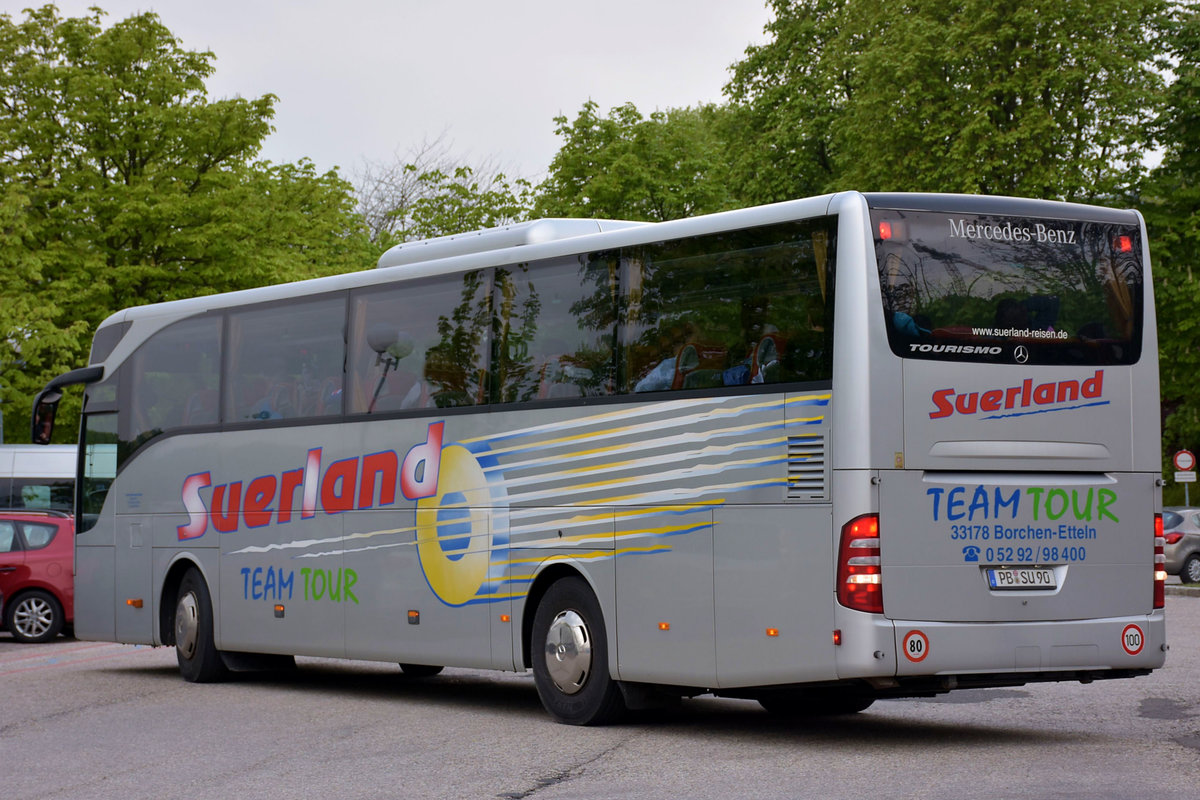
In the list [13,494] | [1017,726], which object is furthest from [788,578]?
[13,494]

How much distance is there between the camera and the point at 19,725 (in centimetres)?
1330

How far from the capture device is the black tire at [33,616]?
23.6 m

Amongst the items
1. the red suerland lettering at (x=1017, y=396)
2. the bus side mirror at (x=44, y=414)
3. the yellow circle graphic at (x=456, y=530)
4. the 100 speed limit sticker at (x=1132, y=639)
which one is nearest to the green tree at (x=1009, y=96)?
the bus side mirror at (x=44, y=414)

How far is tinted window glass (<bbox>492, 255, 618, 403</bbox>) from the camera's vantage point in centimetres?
1258

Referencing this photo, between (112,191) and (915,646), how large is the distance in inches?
1083

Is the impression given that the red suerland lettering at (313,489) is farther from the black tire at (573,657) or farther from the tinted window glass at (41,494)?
the tinted window glass at (41,494)

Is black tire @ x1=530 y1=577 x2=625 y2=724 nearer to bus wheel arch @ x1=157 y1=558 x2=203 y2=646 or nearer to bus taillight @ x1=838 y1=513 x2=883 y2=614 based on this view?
bus taillight @ x1=838 y1=513 x2=883 y2=614

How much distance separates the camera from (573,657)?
41.1 feet

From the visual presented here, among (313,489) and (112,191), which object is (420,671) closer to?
(313,489)

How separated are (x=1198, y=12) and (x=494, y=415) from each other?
32642 mm

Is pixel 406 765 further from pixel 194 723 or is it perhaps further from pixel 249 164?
pixel 249 164

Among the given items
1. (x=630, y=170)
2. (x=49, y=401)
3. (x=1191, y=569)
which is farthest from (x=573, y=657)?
(x=630, y=170)

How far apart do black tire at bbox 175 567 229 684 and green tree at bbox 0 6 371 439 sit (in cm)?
1708

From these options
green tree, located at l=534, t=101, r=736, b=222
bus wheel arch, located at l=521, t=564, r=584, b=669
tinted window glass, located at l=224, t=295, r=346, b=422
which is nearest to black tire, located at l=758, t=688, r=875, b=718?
bus wheel arch, located at l=521, t=564, r=584, b=669
